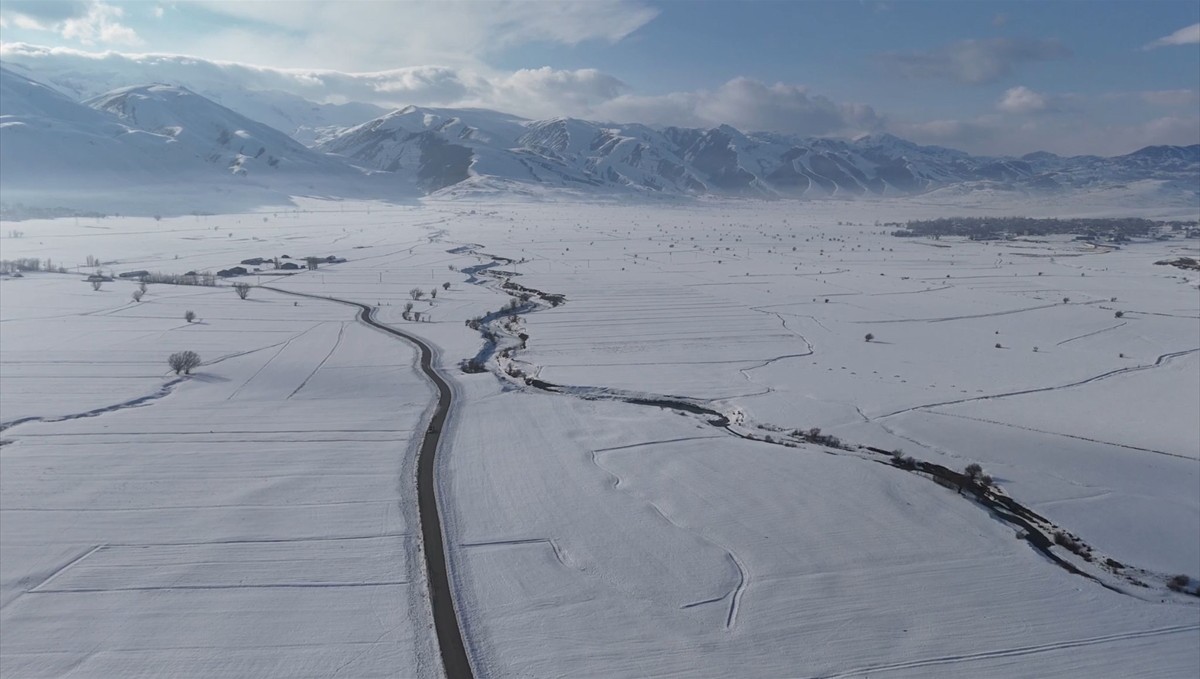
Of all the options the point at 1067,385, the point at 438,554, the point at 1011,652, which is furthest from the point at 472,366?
the point at 1067,385

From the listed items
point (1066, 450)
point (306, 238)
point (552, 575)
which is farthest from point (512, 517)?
point (306, 238)

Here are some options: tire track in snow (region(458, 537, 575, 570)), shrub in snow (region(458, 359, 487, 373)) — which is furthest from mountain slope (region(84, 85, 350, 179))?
tire track in snow (region(458, 537, 575, 570))

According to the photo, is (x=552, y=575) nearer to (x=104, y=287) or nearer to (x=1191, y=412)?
(x=1191, y=412)

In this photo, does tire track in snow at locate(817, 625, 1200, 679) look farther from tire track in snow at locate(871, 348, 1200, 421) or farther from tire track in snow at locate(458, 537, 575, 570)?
tire track in snow at locate(871, 348, 1200, 421)

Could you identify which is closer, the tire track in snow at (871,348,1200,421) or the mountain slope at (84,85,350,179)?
the tire track in snow at (871,348,1200,421)

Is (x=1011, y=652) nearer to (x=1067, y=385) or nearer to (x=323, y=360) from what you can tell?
(x=1067, y=385)
